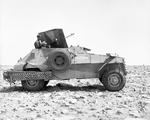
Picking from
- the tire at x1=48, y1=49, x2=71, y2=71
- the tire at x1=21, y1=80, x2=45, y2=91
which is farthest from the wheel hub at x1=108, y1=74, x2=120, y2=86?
the tire at x1=21, y1=80, x2=45, y2=91

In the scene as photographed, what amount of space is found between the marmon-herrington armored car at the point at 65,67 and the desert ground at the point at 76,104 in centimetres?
52

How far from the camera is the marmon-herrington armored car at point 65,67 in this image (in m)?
13.6

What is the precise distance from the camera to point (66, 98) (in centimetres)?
1191

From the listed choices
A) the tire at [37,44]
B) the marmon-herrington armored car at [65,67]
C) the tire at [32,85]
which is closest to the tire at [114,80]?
the marmon-herrington armored car at [65,67]

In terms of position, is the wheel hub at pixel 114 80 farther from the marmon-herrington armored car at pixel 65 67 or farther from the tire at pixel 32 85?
the tire at pixel 32 85

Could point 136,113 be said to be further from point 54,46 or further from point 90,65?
point 54,46

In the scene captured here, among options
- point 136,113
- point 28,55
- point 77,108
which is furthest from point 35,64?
point 136,113

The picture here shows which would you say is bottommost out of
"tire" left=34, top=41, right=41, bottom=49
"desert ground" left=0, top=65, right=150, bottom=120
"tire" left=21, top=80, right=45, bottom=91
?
"desert ground" left=0, top=65, right=150, bottom=120

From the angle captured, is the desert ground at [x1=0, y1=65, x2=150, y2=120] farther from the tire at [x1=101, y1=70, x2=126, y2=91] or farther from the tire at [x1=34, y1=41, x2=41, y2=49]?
the tire at [x1=34, y1=41, x2=41, y2=49]

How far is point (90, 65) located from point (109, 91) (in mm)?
1380

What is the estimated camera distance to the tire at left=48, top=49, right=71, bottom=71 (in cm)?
1361

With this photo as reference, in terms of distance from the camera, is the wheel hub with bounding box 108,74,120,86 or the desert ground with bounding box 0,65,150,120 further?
the wheel hub with bounding box 108,74,120,86

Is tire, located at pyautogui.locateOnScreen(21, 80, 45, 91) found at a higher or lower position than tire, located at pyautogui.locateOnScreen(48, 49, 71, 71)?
lower

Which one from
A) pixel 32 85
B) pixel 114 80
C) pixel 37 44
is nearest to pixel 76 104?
pixel 114 80
